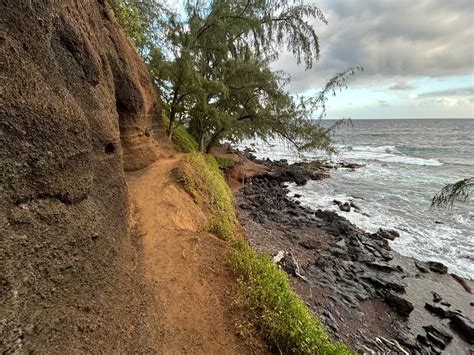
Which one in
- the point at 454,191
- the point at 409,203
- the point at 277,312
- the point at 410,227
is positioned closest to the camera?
the point at 277,312

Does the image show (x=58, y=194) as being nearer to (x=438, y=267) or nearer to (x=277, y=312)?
(x=277, y=312)

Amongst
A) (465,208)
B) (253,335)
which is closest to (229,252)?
(253,335)

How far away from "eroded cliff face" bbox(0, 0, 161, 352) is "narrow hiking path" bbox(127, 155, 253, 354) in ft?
1.32

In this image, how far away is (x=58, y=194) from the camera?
2.92 m

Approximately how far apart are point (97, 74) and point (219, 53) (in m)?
10.0

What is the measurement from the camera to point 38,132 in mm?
2568

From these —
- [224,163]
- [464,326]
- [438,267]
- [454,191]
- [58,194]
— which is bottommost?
[464,326]

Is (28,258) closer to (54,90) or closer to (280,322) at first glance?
(54,90)

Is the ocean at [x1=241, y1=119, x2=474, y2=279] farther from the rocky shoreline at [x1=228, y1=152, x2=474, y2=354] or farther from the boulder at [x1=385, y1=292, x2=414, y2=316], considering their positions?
the boulder at [x1=385, y1=292, x2=414, y2=316]

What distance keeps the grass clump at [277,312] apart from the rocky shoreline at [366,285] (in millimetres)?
525

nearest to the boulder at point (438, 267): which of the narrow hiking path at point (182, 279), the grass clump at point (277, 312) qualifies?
the grass clump at point (277, 312)

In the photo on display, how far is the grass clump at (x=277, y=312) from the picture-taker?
11.1 feet

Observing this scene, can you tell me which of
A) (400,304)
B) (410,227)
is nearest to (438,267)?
(400,304)

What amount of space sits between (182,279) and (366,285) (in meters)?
7.13
